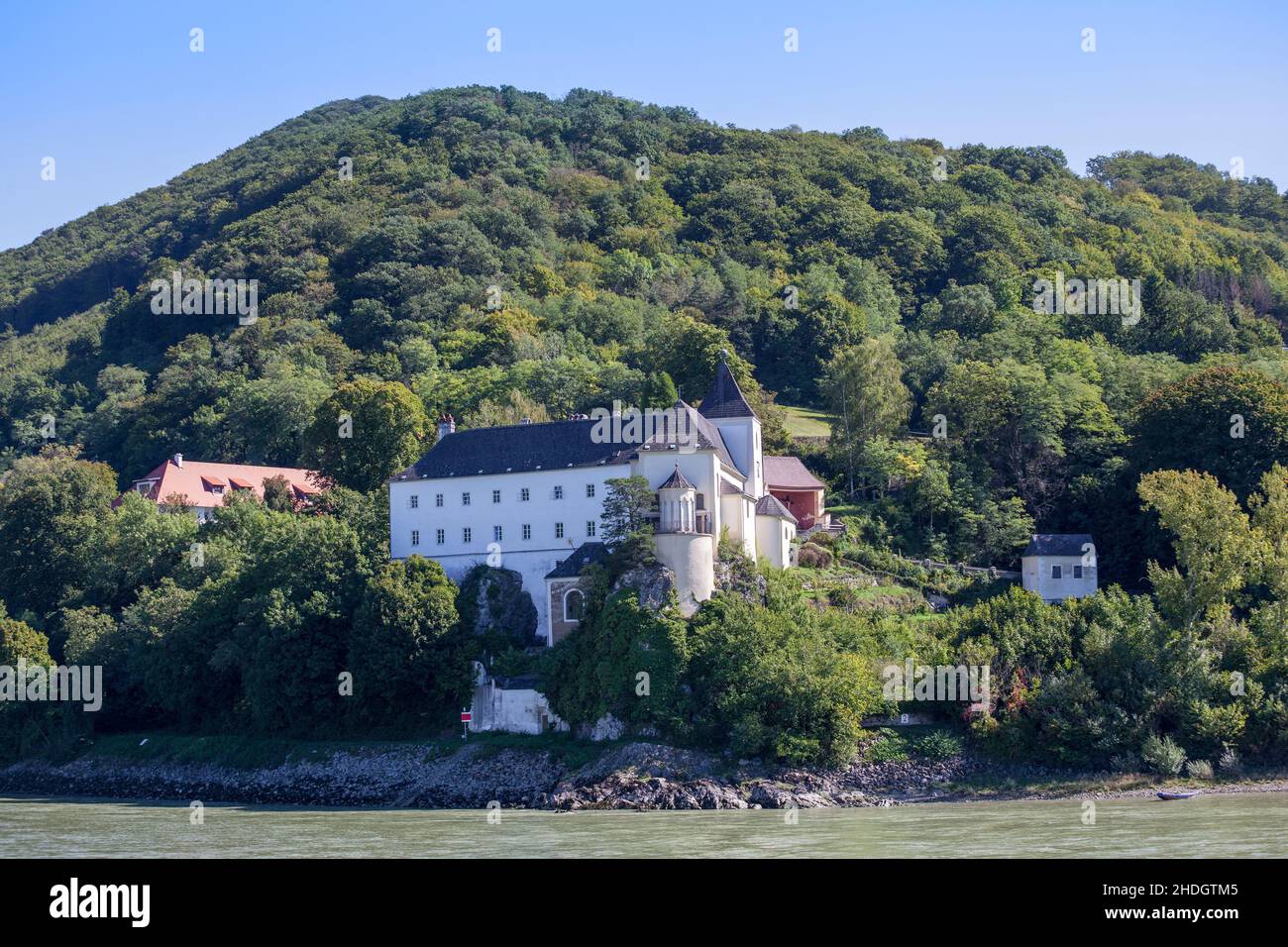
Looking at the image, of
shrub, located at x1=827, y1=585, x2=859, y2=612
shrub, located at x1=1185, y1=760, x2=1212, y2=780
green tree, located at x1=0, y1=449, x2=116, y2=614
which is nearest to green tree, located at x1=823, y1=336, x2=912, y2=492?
shrub, located at x1=827, y1=585, x2=859, y2=612

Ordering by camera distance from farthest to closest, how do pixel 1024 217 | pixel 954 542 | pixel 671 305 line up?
pixel 1024 217 < pixel 671 305 < pixel 954 542

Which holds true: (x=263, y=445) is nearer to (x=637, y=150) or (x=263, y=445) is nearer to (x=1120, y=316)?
(x=1120, y=316)

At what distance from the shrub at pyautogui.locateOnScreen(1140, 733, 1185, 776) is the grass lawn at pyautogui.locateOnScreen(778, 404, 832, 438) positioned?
31.3m

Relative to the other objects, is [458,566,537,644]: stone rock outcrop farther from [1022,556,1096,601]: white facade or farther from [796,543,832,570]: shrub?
[1022,556,1096,601]: white facade

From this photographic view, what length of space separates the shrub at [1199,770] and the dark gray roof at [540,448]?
62.5 ft

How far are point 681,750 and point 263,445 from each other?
161ft

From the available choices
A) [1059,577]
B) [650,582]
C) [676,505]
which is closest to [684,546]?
[676,505]

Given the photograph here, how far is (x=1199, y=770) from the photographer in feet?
152

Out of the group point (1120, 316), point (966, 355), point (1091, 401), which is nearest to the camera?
point (1091, 401)

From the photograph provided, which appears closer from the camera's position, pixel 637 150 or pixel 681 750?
pixel 681 750

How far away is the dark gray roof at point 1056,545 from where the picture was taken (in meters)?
59.8

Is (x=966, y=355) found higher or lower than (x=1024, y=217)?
lower

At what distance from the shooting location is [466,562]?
190ft

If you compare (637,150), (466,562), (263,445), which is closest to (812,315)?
(263,445)
